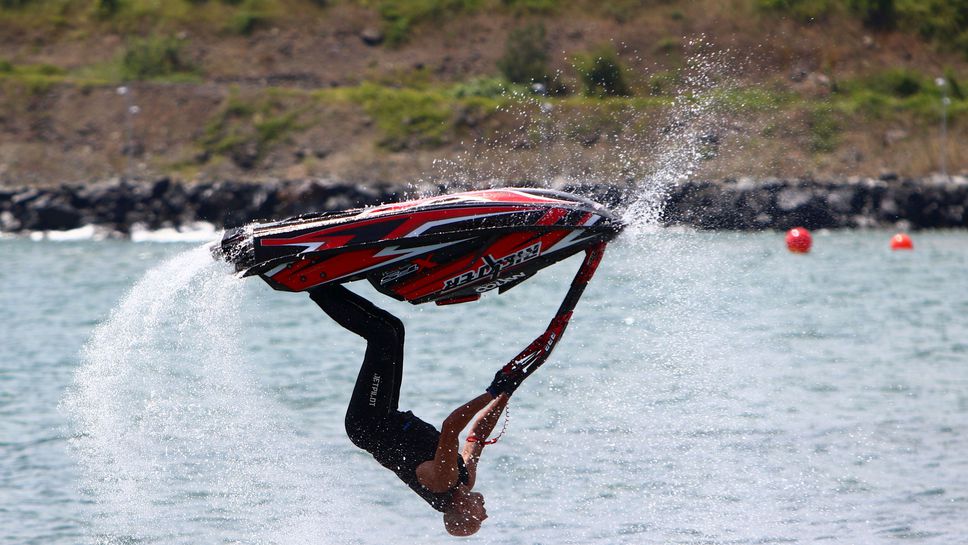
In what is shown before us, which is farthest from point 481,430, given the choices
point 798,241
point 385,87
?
point 385,87

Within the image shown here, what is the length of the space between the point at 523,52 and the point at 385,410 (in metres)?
52.9

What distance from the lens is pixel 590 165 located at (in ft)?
66.0

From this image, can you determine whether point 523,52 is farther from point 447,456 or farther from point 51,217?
point 447,456

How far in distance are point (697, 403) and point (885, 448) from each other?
7.08 ft

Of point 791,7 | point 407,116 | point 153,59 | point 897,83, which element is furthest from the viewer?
point 153,59

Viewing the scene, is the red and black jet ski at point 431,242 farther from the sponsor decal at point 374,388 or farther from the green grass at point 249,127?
the green grass at point 249,127

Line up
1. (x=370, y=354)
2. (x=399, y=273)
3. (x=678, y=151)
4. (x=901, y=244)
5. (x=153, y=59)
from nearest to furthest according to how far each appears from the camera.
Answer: (x=399, y=273)
(x=370, y=354)
(x=678, y=151)
(x=901, y=244)
(x=153, y=59)

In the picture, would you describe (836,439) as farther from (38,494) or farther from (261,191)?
(261,191)

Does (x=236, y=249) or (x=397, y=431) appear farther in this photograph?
(x=397, y=431)

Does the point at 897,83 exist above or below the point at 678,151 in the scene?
below

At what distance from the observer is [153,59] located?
63.4 m

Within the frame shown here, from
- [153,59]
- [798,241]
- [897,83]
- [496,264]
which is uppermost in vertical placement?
[496,264]

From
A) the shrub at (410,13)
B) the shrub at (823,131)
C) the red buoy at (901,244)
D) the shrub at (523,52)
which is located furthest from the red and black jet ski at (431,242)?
the shrub at (410,13)

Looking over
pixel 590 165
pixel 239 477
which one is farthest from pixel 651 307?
pixel 239 477
